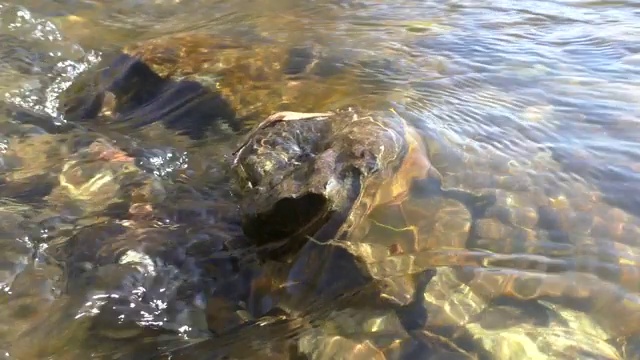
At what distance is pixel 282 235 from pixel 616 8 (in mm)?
Result: 4597

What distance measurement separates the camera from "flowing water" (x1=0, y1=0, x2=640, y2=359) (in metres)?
2.55

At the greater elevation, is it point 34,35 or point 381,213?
point 34,35

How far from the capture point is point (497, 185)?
3314 mm

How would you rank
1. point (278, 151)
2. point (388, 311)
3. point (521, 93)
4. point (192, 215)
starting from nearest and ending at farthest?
1. point (388, 311)
2. point (278, 151)
3. point (192, 215)
4. point (521, 93)

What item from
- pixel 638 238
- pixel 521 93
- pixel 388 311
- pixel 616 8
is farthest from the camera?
pixel 616 8

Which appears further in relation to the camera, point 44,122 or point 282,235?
point 44,122

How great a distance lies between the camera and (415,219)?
305cm

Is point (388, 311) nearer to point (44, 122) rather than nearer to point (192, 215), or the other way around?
point (192, 215)

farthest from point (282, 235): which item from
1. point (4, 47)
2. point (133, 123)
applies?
point (4, 47)

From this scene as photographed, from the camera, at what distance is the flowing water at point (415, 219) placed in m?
2.55

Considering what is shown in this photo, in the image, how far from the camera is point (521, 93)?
14.2ft

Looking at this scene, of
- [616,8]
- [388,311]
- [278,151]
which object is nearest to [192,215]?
[278,151]

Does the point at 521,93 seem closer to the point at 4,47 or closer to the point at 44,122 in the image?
the point at 44,122

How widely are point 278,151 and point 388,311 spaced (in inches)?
40.0
